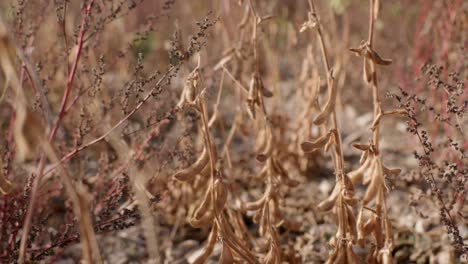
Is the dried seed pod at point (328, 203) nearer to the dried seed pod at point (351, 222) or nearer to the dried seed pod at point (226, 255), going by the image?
the dried seed pod at point (351, 222)

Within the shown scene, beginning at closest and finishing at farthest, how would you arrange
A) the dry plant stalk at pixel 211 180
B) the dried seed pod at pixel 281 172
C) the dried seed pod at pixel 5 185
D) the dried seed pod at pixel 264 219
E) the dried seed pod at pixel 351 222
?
the dried seed pod at pixel 5 185 < the dry plant stalk at pixel 211 180 < the dried seed pod at pixel 351 222 < the dried seed pod at pixel 264 219 < the dried seed pod at pixel 281 172

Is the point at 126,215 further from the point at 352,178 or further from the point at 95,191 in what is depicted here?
the point at 352,178

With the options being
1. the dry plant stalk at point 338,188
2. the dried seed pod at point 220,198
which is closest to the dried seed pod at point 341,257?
the dry plant stalk at point 338,188

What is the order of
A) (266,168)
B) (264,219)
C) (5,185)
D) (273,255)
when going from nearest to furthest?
(5,185) < (273,255) < (264,219) < (266,168)

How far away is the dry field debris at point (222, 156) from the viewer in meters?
1.43

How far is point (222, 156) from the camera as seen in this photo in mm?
2008

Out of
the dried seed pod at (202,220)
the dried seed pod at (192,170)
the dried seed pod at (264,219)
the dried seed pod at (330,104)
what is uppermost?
the dried seed pod at (330,104)

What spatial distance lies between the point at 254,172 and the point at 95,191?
0.85m

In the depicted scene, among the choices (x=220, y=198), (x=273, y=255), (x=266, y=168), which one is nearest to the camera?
(x=220, y=198)

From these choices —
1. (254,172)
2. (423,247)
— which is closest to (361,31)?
(254,172)

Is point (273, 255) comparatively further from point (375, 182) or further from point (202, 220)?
point (375, 182)

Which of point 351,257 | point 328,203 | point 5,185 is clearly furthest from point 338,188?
point 5,185

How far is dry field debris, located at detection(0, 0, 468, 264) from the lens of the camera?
1432 millimetres

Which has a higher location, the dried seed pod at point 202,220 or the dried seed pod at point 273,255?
the dried seed pod at point 202,220
